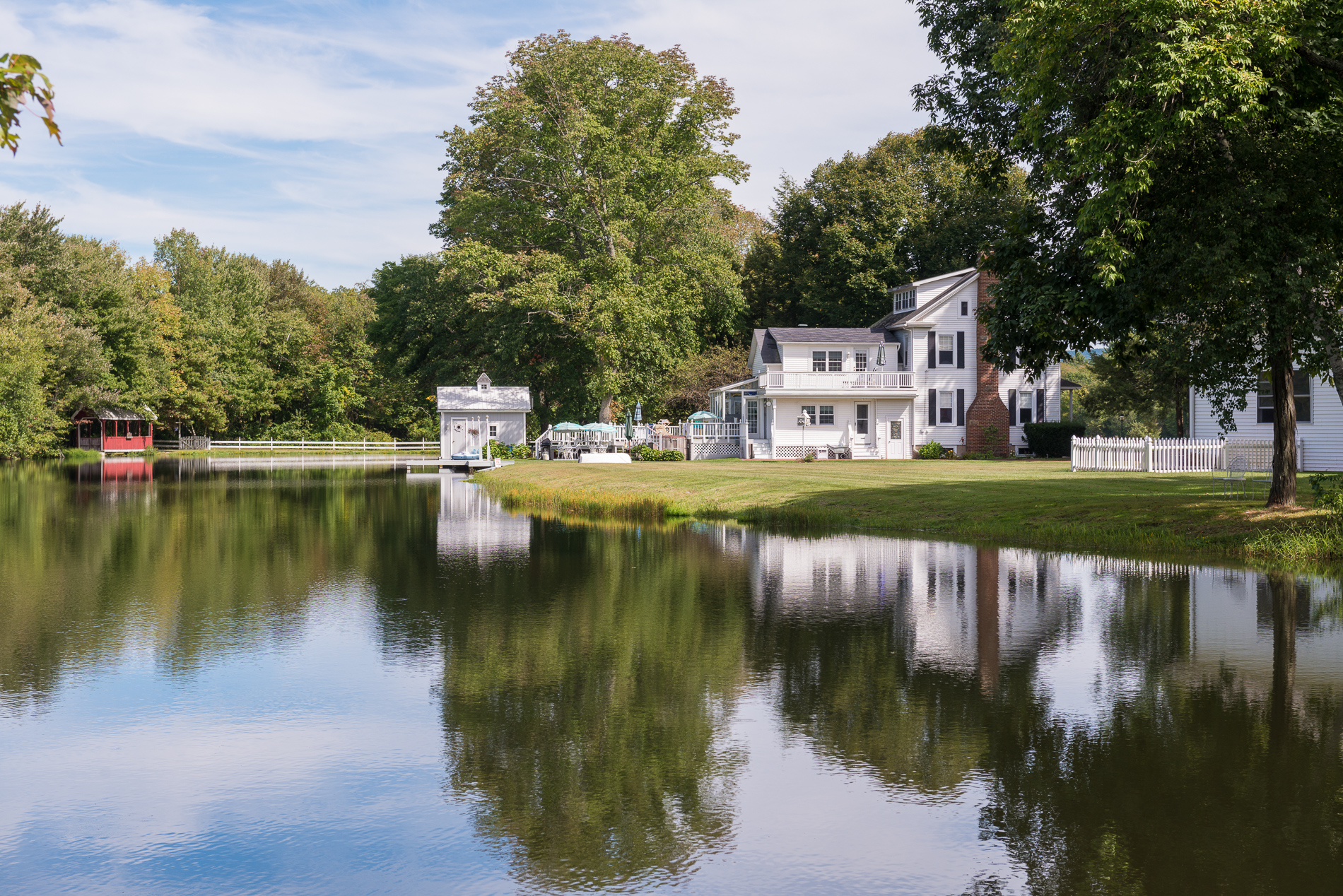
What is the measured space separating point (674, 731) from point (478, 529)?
16.3 m

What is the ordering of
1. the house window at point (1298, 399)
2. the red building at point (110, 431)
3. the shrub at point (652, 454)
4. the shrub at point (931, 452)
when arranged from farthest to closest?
the red building at point (110, 431) < the shrub at point (931, 452) < the shrub at point (652, 454) < the house window at point (1298, 399)

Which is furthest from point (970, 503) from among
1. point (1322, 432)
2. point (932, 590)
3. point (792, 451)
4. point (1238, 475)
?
point (792, 451)

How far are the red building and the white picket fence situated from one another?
216 ft

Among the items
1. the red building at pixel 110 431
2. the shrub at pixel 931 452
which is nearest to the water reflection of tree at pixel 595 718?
the shrub at pixel 931 452

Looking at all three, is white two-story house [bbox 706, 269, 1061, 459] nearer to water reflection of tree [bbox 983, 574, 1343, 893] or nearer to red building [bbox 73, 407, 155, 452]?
water reflection of tree [bbox 983, 574, 1343, 893]

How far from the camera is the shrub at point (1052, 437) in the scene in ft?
166

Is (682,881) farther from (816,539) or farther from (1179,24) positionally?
(816,539)

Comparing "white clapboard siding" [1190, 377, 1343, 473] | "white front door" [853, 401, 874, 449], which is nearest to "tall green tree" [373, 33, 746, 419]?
"white front door" [853, 401, 874, 449]

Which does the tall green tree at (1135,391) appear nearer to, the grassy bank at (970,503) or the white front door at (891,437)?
the white front door at (891,437)

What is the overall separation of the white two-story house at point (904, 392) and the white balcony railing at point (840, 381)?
5 centimetres

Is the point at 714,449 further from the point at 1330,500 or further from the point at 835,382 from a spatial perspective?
the point at 1330,500

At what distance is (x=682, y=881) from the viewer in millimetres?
5719

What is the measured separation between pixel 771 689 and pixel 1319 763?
4.17 metres

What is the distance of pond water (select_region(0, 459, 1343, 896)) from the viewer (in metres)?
5.97
